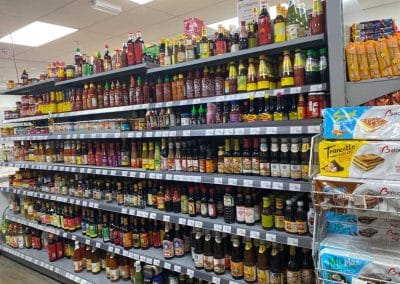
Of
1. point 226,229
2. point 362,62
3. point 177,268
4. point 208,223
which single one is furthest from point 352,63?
point 177,268

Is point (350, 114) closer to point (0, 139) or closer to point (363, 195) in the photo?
point (363, 195)

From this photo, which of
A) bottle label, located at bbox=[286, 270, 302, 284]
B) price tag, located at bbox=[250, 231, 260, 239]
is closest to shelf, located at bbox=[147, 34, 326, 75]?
price tag, located at bbox=[250, 231, 260, 239]

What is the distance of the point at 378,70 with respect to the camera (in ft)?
4.75

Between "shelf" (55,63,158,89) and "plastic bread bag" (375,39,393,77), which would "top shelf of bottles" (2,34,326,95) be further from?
"plastic bread bag" (375,39,393,77)

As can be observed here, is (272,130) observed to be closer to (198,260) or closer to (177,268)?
(198,260)

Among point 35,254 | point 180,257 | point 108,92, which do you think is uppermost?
point 108,92

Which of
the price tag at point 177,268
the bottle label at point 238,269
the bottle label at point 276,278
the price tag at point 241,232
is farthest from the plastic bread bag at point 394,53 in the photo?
the price tag at point 177,268

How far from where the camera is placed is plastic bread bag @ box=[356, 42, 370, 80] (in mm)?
1478

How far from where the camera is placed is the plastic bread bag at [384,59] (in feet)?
4.68

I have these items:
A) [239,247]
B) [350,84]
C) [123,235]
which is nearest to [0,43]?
[123,235]

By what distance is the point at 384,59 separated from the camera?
1.44 meters

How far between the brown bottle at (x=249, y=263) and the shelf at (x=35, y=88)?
9.46ft

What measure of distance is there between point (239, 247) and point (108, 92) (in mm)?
1912

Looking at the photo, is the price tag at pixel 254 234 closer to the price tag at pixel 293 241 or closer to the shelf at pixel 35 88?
the price tag at pixel 293 241
